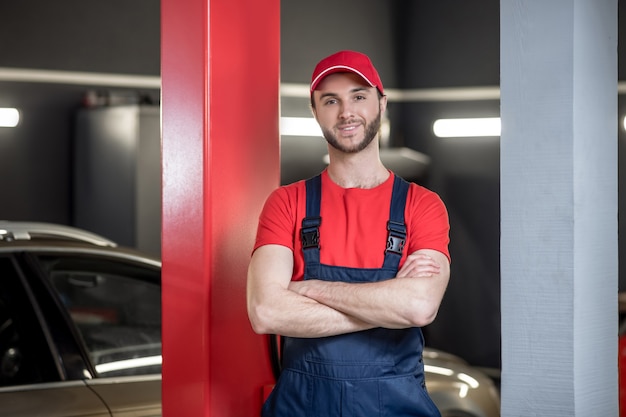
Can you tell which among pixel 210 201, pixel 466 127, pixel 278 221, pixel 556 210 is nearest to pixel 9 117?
pixel 466 127

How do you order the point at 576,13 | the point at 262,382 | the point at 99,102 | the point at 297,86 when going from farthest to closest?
the point at 297,86
the point at 99,102
the point at 262,382
the point at 576,13

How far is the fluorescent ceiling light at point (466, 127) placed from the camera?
8.22 meters

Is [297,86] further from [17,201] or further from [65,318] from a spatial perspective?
[65,318]

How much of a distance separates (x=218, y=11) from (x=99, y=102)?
4.81 meters

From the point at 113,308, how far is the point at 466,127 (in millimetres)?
5566

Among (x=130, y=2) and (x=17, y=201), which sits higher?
(x=130, y=2)

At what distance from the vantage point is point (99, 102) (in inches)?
275

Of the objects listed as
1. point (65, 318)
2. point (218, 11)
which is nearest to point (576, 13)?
point (218, 11)

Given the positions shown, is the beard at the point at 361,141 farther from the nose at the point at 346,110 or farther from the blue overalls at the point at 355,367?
the blue overalls at the point at 355,367

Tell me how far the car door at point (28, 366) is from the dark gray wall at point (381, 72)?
14.7 ft

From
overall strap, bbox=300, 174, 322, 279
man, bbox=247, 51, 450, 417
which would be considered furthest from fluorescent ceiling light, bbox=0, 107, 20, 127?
overall strap, bbox=300, 174, 322, 279

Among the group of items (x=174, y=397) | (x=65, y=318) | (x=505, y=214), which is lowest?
(x=174, y=397)

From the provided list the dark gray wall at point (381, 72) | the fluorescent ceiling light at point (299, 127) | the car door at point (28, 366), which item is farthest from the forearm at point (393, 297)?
the fluorescent ceiling light at point (299, 127)

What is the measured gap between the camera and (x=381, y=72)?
8836 mm
